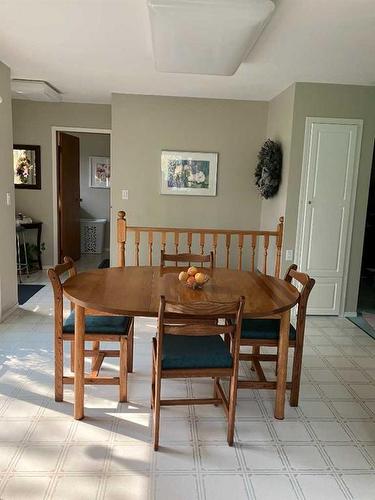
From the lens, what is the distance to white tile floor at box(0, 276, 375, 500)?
5.90 feet

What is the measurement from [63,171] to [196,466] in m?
4.94

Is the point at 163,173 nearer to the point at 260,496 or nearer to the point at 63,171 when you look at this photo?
the point at 63,171

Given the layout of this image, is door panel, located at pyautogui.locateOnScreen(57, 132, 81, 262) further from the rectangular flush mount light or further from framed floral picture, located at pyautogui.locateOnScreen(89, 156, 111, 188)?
the rectangular flush mount light

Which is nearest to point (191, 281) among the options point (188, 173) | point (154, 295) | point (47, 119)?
point (154, 295)

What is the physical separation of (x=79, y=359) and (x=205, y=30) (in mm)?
2169

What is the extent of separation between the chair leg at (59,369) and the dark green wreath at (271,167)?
2.95 m

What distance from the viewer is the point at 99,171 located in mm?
7645

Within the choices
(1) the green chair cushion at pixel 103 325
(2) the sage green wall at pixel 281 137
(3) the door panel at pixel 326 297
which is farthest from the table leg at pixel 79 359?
(3) the door panel at pixel 326 297

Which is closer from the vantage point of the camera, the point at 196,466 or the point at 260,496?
the point at 260,496

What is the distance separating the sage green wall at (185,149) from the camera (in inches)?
187

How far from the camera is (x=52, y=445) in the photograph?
2.04 m

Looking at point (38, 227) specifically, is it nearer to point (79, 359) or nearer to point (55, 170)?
point (55, 170)

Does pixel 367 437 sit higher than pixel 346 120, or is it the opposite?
pixel 346 120

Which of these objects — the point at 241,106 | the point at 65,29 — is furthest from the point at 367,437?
the point at 241,106
